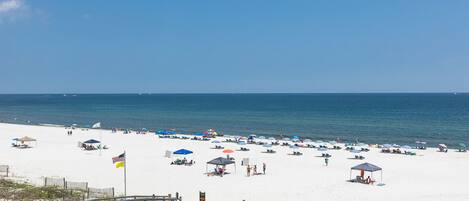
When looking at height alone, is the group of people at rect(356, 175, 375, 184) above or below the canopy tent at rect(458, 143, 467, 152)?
above

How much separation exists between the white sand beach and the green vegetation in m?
3.19

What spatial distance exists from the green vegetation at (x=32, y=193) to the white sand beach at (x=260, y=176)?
3.19 meters

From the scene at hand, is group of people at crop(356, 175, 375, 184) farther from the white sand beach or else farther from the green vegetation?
the green vegetation

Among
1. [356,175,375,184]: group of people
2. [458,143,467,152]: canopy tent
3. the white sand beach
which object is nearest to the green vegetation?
the white sand beach

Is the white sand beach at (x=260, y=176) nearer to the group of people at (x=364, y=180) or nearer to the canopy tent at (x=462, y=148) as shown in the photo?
the group of people at (x=364, y=180)

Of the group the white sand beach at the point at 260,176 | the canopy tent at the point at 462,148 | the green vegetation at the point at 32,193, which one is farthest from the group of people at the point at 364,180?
the canopy tent at the point at 462,148

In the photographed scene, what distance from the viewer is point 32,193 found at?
19969 millimetres

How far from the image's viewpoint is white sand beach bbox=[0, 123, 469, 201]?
76.9ft

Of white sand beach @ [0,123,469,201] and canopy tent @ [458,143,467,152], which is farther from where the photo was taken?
canopy tent @ [458,143,467,152]

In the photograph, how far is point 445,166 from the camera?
3372 cm

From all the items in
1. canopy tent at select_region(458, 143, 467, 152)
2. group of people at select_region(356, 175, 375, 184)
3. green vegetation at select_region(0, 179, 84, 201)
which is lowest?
canopy tent at select_region(458, 143, 467, 152)

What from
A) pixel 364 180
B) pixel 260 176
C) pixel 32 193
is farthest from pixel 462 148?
pixel 32 193

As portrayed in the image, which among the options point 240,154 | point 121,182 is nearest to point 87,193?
point 121,182

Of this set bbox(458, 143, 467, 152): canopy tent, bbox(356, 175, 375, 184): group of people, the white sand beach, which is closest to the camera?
the white sand beach
